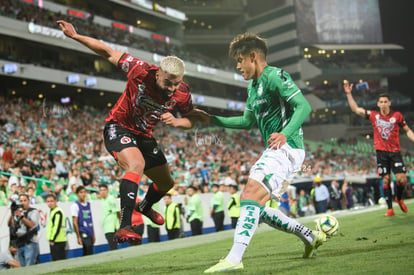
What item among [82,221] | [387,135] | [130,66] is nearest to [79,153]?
[82,221]

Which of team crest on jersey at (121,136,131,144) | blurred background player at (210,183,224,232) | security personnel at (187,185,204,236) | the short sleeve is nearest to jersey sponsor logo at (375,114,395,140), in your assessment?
the short sleeve

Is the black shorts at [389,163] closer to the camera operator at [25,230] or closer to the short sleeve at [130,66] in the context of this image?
the short sleeve at [130,66]

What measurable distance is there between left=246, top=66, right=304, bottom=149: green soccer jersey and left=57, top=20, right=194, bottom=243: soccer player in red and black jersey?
86 centimetres

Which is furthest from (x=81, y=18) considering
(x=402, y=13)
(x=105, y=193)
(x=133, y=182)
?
(x=402, y=13)

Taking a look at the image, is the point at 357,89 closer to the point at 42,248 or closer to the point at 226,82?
the point at 226,82

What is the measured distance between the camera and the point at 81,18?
4288 cm

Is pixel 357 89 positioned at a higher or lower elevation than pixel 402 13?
lower

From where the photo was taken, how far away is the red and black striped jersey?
6.30m

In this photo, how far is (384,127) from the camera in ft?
37.7

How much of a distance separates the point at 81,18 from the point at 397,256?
41070 millimetres

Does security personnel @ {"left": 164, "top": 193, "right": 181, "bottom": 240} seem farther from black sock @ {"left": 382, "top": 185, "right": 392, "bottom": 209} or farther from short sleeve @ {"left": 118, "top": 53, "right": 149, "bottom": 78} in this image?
short sleeve @ {"left": 118, "top": 53, "right": 149, "bottom": 78}

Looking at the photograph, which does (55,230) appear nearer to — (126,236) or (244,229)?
(126,236)

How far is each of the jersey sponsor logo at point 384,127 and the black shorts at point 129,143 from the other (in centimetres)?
629

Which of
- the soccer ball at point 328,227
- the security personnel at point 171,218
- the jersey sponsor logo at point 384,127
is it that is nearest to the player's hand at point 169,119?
the soccer ball at point 328,227
